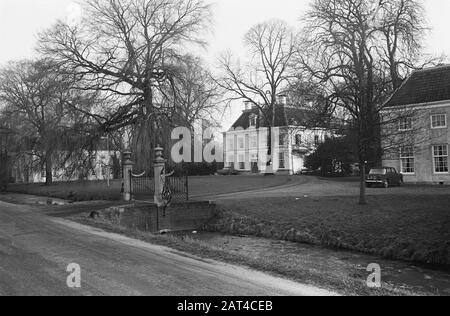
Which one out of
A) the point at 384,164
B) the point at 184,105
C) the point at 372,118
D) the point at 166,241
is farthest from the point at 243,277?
the point at 384,164

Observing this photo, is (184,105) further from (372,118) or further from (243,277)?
(243,277)

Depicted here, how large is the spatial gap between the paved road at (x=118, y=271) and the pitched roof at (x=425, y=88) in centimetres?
3167

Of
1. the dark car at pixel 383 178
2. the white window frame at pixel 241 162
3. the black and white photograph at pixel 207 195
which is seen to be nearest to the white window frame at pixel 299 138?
the black and white photograph at pixel 207 195

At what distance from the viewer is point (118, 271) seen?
302 inches

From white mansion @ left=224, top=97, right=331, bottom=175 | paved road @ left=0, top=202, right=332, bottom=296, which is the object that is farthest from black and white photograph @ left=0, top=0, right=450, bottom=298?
white mansion @ left=224, top=97, right=331, bottom=175

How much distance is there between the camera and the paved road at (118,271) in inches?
258

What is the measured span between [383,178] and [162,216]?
63.5ft

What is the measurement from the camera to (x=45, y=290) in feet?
20.8

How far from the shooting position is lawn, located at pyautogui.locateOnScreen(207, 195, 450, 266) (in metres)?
14.9

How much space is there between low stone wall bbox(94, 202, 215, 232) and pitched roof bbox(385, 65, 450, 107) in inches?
843

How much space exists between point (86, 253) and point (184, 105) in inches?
701

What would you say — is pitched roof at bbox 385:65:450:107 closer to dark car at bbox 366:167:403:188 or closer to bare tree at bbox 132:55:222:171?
dark car at bbox 366:167:403:188

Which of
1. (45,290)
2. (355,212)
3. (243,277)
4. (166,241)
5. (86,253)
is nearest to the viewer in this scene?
(45,290)

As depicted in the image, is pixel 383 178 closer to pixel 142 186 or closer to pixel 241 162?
pixel 142 186
